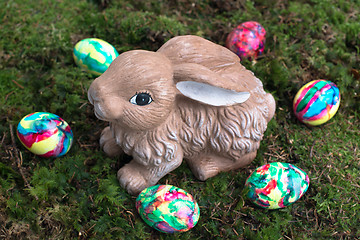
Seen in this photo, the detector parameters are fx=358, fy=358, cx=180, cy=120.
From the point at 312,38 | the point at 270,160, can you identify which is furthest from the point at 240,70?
the point at 312,38

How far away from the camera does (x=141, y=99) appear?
7.64 feet

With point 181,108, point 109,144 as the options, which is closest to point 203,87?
point 181,108

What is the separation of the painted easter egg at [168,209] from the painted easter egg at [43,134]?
844 millimetres

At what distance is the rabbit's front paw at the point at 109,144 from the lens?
119 inches

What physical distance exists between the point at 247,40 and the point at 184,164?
147cm

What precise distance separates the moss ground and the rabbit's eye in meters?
0.82

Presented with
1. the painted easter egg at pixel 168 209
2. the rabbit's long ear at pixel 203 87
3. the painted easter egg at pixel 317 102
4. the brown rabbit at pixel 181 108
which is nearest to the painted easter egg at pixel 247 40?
the painted easter egg at pixel 317 102

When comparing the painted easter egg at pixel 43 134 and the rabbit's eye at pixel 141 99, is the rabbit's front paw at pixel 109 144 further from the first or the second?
the rabbit's eye at pixel 141 99

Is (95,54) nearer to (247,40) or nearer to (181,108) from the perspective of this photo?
(181,108)

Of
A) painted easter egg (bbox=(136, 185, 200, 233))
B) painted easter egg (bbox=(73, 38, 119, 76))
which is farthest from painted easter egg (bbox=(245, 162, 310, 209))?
painted easter egg (bbox=(73, 38, 119, 76))

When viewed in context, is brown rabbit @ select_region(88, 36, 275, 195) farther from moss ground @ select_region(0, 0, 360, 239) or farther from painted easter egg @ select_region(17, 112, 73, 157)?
painted easter egg @ select_region(17, 112, 73, 157)

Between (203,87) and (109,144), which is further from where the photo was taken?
(109,144)

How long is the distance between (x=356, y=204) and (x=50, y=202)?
8.12 ft

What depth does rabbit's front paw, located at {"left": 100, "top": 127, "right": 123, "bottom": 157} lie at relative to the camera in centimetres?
303
